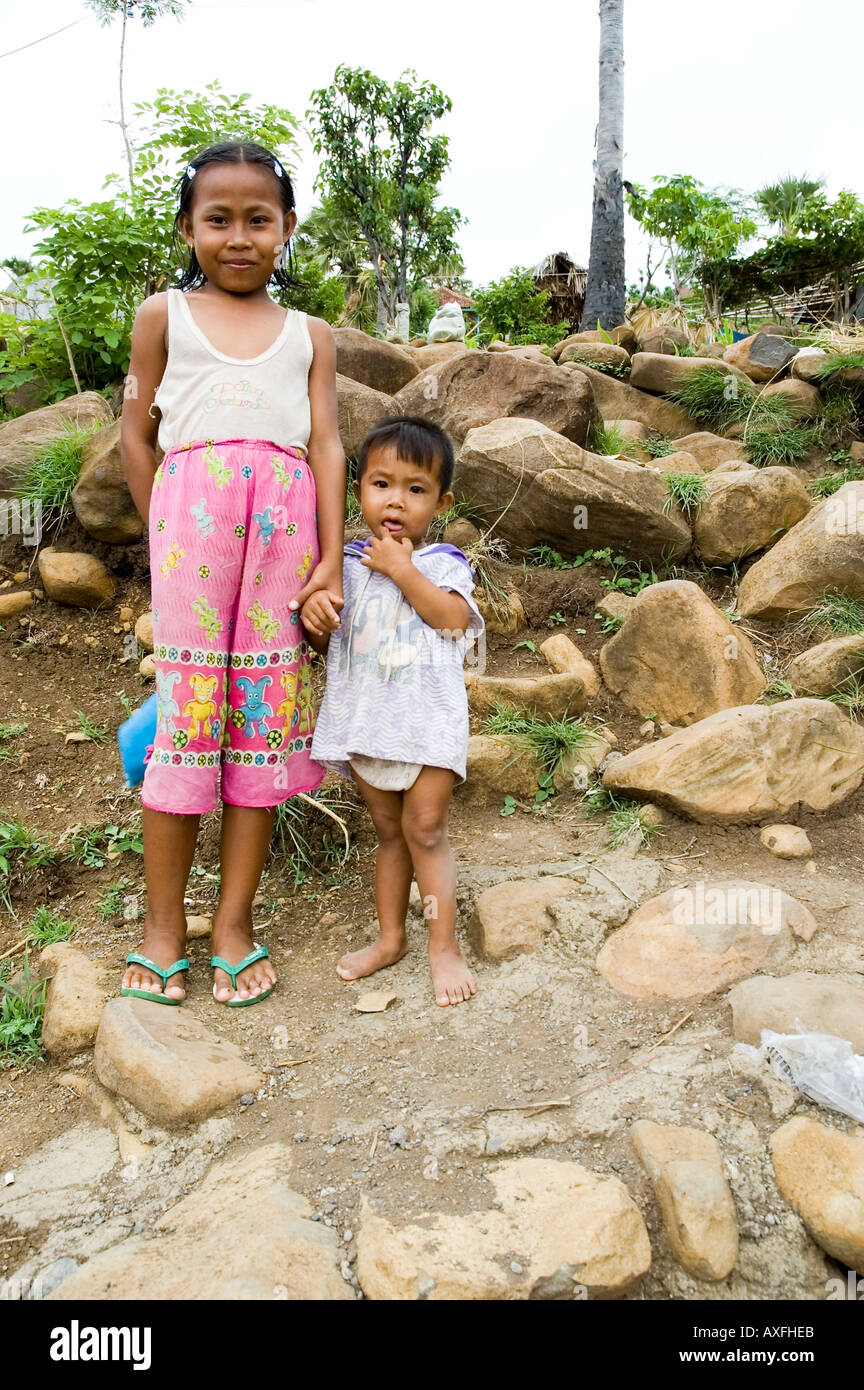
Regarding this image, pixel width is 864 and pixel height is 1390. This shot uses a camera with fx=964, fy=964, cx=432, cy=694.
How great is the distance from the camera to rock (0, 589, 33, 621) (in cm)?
392

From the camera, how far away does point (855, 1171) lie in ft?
5.50

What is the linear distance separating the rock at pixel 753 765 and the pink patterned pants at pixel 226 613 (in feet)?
4.01

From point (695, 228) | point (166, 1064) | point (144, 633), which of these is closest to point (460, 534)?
point (144, 633)

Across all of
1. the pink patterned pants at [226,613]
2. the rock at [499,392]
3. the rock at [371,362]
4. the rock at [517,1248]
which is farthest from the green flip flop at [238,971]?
the rock at [371,362]

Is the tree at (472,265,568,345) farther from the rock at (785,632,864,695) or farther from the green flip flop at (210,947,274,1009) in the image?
the green flip flop at (210,947,274,1009)

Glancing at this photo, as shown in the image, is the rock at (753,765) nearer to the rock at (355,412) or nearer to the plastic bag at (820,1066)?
the plastic bag at (820,1066)

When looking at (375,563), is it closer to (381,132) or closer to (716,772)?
(716,772)

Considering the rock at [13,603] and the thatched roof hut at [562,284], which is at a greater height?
the thatched roof hut at [562,284]

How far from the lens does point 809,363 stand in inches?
232

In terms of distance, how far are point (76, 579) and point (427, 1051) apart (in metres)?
2.64

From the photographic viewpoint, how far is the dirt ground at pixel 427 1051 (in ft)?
→ 5.59

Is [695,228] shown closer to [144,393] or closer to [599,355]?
[599,355]

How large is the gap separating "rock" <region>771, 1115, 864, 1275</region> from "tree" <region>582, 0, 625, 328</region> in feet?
29.8

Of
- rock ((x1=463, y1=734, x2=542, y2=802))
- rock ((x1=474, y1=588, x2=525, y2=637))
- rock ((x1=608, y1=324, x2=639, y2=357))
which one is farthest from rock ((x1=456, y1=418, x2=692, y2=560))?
rock ((x1=608, y1=324, x2=639, y2=357))
